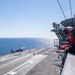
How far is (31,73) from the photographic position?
35281 millimetres

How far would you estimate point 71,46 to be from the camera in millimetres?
8547

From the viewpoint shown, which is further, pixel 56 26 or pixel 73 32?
pixel 56 26

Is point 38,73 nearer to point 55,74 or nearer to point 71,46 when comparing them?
point 55,74

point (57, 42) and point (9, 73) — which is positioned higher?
point (57, 42)

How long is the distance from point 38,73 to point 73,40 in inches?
1073

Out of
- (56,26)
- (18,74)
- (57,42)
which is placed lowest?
(18,74)

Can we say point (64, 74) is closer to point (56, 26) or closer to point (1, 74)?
point (1, 74)

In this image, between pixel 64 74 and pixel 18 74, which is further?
pixel 18 74

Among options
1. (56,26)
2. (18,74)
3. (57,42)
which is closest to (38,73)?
(18,74)

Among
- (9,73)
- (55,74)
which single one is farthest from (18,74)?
(55,74)

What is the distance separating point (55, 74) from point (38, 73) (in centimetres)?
350

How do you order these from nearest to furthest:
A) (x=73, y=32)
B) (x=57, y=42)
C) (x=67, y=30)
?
(x=73, y=32) → (x=67, y=30) → (x=57, y=42)

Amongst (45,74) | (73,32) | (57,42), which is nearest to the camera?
(73,32)

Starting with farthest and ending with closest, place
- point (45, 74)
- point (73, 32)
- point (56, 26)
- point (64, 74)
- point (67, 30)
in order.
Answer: point (56, 26) < point (45, 74) < point (67, 30) < point (73, 32) < point (64, 74)
